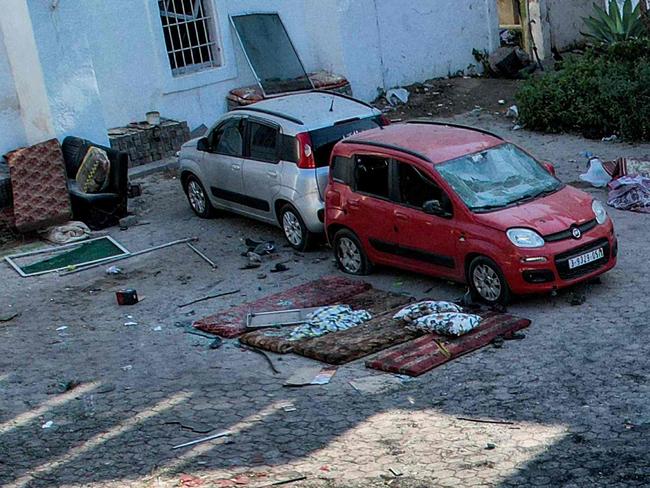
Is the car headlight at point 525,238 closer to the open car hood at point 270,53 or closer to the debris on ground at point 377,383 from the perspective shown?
the debris on ground at point 377,383

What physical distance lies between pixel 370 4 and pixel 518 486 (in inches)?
634

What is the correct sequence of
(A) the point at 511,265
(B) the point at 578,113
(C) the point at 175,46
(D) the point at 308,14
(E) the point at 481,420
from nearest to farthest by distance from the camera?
(E) the point at 481,420 → (A) the point at 511,265 → (B) the point at 578,113 → (C) the point at 175,46 → (D) the point at 308,14

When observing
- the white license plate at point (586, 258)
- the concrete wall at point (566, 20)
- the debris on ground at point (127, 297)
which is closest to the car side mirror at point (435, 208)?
the white license plate at point (586, 258)

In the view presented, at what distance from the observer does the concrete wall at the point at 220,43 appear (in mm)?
17656

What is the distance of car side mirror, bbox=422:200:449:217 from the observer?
11.7 m

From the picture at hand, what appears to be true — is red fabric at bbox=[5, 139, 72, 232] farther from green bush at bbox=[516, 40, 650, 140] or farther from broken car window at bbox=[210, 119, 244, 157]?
green bush at bbox=[516, 40, 650, 140]

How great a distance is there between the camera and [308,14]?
22.1m

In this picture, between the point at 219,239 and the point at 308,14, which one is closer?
the point at 219,239

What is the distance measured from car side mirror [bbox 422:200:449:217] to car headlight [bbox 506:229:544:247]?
0.85 meters

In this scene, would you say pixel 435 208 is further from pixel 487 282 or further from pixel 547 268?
pixel 547 268

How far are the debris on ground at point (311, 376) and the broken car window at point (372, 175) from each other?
2.83m

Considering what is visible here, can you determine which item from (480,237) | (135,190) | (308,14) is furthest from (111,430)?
(308,14)

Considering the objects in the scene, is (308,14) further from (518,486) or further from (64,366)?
(518,486)

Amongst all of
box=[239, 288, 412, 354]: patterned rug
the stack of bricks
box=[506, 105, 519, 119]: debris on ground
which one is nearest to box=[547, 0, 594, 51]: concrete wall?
box=[506, 105, 519, 119]: debris on ground
